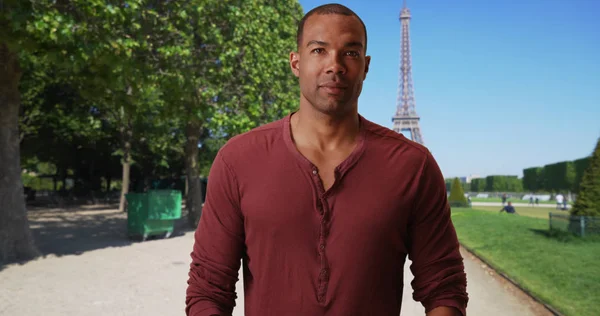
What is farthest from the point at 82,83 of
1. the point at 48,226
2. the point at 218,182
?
the point at 218,182

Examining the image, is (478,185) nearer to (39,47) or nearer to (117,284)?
(39,47)

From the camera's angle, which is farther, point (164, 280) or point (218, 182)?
point (164, 280)

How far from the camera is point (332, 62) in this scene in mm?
1829

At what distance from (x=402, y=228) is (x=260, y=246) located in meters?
0.51

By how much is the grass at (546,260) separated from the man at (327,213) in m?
7.42

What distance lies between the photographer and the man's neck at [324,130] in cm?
193

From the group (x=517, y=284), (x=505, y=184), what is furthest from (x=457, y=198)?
(x=505, y=184)

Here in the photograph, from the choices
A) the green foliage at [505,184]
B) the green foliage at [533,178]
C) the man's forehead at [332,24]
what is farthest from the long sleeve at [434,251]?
the green foliage at [505,184]

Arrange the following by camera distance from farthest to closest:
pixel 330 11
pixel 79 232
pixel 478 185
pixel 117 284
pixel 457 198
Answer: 1. pixel 478 185
2. pixel 457 198
3. pixel 79 232
4. pixel 117 284
5. pixel 330 11

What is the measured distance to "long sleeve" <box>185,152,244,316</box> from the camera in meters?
1.88

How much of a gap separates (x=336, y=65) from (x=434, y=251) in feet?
2.52

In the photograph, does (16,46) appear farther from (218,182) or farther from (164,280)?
(218,182)

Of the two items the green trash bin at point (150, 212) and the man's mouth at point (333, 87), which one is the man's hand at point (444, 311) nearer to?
the man's mouth at point (333, 87)

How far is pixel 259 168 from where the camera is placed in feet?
6.21
